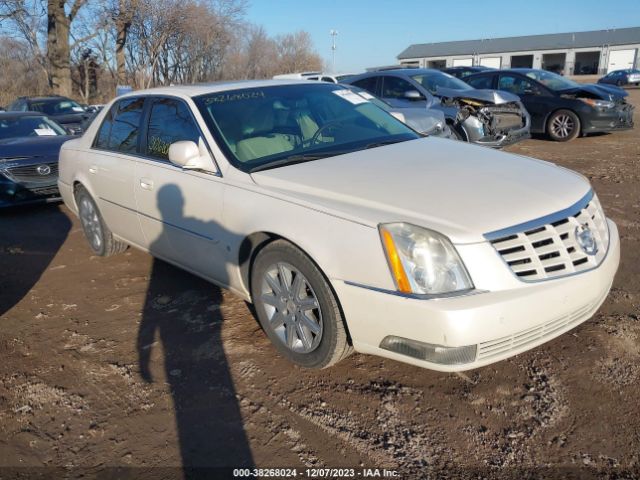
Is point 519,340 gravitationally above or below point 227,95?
below

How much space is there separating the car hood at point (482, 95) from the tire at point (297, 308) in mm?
7471

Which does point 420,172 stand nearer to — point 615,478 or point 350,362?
point 350,362

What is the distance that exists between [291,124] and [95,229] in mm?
2499

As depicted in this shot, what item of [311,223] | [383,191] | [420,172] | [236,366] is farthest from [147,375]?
[420,172]

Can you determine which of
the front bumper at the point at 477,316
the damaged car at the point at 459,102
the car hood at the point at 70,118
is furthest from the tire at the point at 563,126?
the car hood at the point at 70,118

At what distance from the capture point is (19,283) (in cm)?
486

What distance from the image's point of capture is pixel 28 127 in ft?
28.7

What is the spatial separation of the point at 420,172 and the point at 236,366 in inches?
63.1

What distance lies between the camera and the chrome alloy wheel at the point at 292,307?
2979 mm

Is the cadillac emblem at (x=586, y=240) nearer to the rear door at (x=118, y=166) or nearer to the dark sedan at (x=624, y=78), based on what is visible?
the rear door at (x=118, y=166)

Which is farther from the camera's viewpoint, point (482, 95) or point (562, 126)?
point (562, 126)

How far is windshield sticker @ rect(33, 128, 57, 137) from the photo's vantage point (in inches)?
342

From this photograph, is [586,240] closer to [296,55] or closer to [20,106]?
[20,106]

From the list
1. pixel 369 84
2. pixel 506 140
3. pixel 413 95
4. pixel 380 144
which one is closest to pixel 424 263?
pixel 380 144
